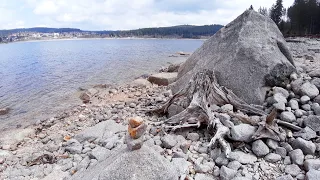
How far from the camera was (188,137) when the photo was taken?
5766 mm

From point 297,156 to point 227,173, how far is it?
4.49 feet

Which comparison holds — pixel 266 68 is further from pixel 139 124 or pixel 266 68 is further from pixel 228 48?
pixel 139 124

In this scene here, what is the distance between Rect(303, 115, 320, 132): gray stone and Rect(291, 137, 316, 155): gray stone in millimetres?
695

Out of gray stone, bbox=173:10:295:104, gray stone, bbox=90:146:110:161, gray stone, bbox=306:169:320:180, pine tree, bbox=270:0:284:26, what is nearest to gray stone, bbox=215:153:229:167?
gray stone, bbox=306:169:320:180

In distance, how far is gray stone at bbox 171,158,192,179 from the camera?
4.33 m

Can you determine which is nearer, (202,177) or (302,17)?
(202,177)

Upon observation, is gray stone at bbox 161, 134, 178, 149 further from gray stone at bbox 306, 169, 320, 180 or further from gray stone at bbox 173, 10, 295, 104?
gray stone at bbox 173, 10, 295, 104

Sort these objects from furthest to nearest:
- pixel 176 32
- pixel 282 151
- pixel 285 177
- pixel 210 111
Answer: pixel 176 32 < pixel 210 111 < pixel 282 151 < pixel 285 177

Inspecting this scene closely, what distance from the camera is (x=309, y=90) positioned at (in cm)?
668

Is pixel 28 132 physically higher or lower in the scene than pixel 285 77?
lower

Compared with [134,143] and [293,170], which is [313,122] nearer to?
[293,170]

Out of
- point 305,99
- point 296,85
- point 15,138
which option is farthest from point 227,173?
point 15,138

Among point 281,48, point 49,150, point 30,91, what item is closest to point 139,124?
point 49,150

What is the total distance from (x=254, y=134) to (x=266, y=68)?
3068 millimetres
